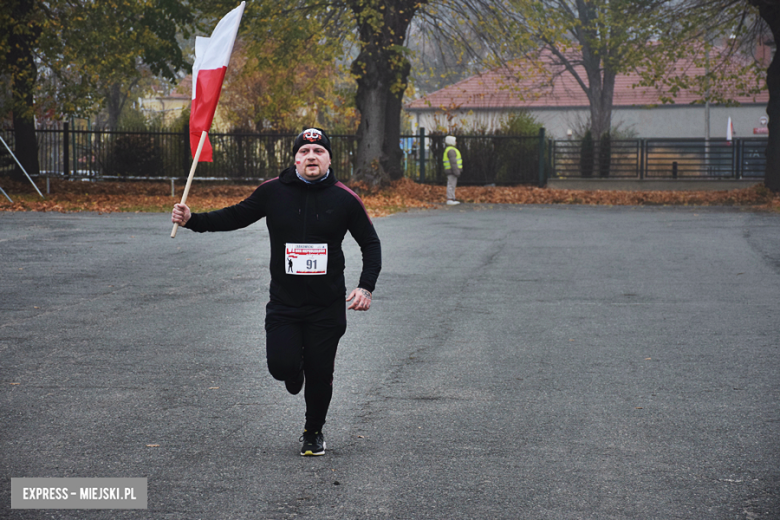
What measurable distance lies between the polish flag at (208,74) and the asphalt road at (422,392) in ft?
5.68

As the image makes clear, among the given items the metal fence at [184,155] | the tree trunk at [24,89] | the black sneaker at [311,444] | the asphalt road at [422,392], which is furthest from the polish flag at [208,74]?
the metal fence at [184,155]

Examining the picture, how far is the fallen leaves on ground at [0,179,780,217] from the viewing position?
2197 centimetres

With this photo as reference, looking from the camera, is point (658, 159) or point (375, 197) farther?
point (658, 159)

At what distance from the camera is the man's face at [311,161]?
452cm

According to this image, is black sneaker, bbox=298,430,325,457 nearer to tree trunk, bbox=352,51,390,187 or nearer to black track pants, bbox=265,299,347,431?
black track pants, bbox=265,299,347,431

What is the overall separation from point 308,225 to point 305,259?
179mm

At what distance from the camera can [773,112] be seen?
26234 millimetres

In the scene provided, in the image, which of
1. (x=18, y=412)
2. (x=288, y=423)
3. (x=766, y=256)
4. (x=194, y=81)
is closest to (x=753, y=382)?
(x=288, y=423)

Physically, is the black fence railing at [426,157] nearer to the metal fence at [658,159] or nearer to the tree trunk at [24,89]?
the metal fence at [658,159]

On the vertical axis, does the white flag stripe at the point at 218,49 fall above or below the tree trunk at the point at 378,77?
below

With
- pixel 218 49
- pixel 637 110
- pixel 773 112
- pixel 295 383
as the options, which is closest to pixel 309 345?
pixel 295 383

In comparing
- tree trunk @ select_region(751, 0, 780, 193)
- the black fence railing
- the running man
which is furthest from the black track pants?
the black fence railing

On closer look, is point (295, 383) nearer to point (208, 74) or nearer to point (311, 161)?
point (311, 161)

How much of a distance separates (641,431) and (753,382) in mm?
1576
